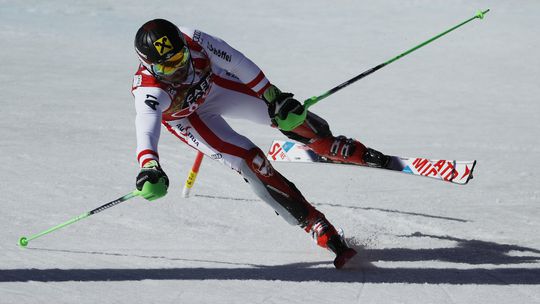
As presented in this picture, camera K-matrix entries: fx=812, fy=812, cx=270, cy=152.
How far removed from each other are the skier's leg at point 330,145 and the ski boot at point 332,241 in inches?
41.6

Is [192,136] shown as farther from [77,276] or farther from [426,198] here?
[426,198]

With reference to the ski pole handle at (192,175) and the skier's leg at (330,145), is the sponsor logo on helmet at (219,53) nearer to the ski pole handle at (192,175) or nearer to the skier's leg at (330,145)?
the skier's leg at (330,145)

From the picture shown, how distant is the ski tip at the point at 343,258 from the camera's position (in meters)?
5.88

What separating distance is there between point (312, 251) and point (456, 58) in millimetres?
9977

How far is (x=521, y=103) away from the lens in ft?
40.9

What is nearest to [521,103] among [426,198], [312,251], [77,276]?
[426,198]

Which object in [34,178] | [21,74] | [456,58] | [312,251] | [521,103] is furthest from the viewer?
[456,58]

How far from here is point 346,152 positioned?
713 cm

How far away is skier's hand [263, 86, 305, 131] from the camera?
20.6ft

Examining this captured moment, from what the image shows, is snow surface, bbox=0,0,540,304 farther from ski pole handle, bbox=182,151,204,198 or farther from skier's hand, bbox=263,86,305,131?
skier's hand, bbox=263,86,305,131

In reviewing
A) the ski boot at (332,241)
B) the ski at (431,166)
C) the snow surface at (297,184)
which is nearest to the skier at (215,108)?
the ski boot at (332,241)

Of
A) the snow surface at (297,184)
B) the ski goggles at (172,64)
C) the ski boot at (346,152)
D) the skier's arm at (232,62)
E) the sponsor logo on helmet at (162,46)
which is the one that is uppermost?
the sponsor logo on helmet at (162,46)

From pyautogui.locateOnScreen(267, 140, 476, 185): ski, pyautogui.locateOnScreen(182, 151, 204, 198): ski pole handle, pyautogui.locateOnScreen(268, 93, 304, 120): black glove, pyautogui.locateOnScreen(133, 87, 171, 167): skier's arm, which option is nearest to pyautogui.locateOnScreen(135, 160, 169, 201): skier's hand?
pyautogui.locateOnScreen(133, 87, 171, 167): skier's arm

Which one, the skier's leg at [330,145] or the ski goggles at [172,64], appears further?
the skier's leg at [330,145]
